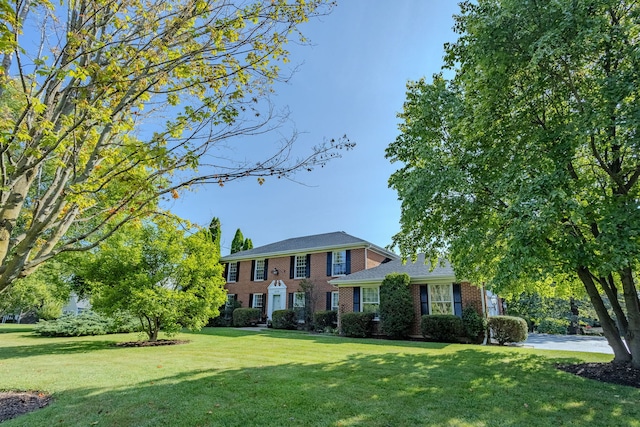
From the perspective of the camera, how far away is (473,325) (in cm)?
1405

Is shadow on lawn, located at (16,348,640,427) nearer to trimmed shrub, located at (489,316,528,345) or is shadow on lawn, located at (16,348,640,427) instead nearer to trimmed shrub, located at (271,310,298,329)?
trimmed shrub, located at (489,316,528,345)

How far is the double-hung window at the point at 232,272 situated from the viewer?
1082 inches

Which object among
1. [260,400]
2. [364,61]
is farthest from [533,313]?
[260,400]

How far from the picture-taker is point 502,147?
801cm

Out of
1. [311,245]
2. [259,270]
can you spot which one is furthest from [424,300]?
[259,270]

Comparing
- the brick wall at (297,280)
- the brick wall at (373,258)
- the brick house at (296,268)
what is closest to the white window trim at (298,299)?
the brick house at (296,268)

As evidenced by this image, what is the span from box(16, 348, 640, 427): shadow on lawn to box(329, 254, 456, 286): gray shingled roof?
7901 millimetres

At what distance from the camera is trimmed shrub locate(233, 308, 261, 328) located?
23.6 metres

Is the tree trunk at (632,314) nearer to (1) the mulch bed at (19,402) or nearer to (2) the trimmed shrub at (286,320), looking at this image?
(1) the mulch bed at (19,402)

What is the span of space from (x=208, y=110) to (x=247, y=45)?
0.97 metres

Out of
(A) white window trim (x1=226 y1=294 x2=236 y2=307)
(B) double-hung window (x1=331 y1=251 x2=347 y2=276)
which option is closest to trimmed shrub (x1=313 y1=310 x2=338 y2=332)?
(B) double-hung window (x1=331 y1=251 x2=347 y2=276)

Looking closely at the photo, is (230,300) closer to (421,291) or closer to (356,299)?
(356,299)

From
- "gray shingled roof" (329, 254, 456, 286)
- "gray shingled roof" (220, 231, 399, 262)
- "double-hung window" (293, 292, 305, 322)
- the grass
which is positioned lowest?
the grass

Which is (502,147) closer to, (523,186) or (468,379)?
(523,186)
